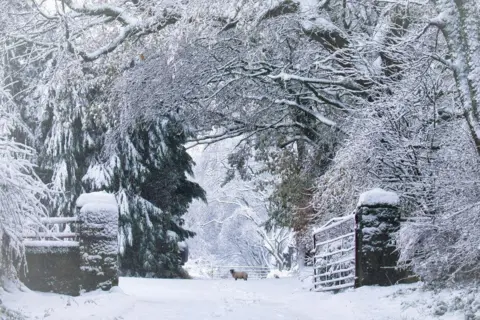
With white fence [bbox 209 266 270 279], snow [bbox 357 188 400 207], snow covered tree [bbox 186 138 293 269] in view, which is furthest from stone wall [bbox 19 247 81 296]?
white fence [bbox 209 266 270 279]

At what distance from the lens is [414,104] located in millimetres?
11750

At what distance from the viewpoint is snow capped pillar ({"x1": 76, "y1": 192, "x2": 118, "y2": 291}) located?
42.9ft

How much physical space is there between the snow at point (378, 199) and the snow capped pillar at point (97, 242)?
509cm

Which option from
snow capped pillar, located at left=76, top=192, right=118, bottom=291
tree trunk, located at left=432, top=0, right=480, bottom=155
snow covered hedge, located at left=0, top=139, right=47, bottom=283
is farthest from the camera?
snow capped pillar, located at left=76, top=192, right=118, bottom=291

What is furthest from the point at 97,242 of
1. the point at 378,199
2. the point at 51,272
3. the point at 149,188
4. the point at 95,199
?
the point at 149,188

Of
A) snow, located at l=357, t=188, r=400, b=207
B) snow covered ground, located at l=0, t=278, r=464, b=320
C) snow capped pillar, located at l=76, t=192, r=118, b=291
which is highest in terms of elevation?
snow, located at l=357, t=188, r=400, b=207

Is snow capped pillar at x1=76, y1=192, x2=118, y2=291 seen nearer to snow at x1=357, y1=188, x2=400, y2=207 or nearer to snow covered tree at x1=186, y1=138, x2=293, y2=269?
snow at x1=357, y1=188, x2=400, y2=207

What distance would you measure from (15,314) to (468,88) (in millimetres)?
6468

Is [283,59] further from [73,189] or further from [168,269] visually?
[168,269]

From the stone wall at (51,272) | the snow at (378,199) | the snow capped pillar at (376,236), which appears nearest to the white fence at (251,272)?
the stone wall at (51,272)

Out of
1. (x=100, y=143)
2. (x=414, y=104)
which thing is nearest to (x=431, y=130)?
(x=414, y=104)

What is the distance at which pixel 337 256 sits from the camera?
14.7 meters

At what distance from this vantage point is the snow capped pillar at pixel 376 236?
40.0 ft

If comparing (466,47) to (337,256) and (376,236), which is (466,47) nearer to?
(376,236)
